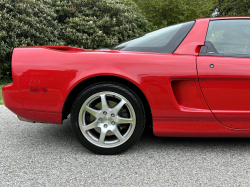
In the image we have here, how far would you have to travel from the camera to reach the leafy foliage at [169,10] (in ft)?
43.5

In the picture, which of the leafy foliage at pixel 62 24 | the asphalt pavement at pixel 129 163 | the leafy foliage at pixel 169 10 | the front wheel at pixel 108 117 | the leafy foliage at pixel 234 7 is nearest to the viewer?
the asphalt pavement at pixel 129 163

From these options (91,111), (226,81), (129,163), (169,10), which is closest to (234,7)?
(169,10)

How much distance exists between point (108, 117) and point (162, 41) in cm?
92

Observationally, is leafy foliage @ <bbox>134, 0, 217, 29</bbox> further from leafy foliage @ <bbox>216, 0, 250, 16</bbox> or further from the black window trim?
the black window trim

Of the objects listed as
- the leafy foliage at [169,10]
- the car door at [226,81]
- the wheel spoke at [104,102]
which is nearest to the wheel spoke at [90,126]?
the wheel spoke at [104,102]

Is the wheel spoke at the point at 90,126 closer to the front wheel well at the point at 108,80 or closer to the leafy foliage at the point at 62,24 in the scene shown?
the front wheel well at the point at 108,80

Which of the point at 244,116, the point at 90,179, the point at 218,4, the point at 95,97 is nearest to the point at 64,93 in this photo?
the point at 95,97

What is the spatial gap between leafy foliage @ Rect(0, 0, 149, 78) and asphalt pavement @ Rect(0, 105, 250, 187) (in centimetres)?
502

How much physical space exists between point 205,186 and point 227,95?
2.86 ft

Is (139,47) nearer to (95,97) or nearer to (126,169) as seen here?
(95,97)

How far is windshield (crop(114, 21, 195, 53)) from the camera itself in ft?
8.63

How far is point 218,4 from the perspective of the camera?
2239 centimetres

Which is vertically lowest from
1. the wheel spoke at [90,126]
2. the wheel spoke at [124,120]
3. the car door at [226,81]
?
the wheel spoke at [90,126]

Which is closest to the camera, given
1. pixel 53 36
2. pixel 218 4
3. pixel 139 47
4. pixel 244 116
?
pixel 244 116
